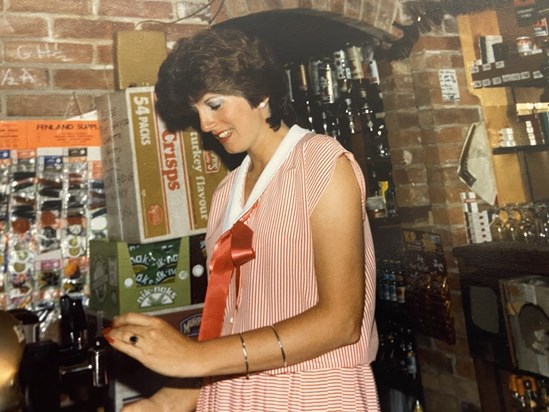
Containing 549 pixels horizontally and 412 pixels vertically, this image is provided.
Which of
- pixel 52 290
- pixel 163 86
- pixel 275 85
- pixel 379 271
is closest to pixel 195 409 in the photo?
pixel 52 290

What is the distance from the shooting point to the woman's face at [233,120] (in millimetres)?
1218

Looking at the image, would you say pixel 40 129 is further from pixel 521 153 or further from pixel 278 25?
pixel 521 153

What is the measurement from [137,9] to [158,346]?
1194mm

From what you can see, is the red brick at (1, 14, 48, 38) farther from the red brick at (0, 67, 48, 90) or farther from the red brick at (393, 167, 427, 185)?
the red brick at (393, 167, 427, 185)

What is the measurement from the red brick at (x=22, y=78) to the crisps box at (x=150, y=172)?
0.17 m

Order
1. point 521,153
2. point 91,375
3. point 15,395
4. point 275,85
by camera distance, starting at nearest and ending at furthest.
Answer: point 15,395
point 91,375
point 275,85
point 521,153

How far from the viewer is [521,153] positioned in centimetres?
217

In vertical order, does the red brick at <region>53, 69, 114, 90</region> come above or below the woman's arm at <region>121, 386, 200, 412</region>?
above

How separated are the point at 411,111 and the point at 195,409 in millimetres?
1504

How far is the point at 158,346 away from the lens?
0.83m

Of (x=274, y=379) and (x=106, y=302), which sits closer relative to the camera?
(x=274, y=379)

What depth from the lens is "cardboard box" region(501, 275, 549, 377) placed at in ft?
5.88

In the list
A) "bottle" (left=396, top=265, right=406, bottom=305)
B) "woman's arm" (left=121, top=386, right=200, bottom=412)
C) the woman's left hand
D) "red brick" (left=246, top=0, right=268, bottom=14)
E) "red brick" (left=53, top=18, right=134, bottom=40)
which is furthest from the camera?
"bottle" (left=396, top=265, right=406, bottom=305)

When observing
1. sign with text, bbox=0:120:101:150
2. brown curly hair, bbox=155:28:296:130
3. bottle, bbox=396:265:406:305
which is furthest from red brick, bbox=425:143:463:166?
sign with text, bbox=0:120:101:150
